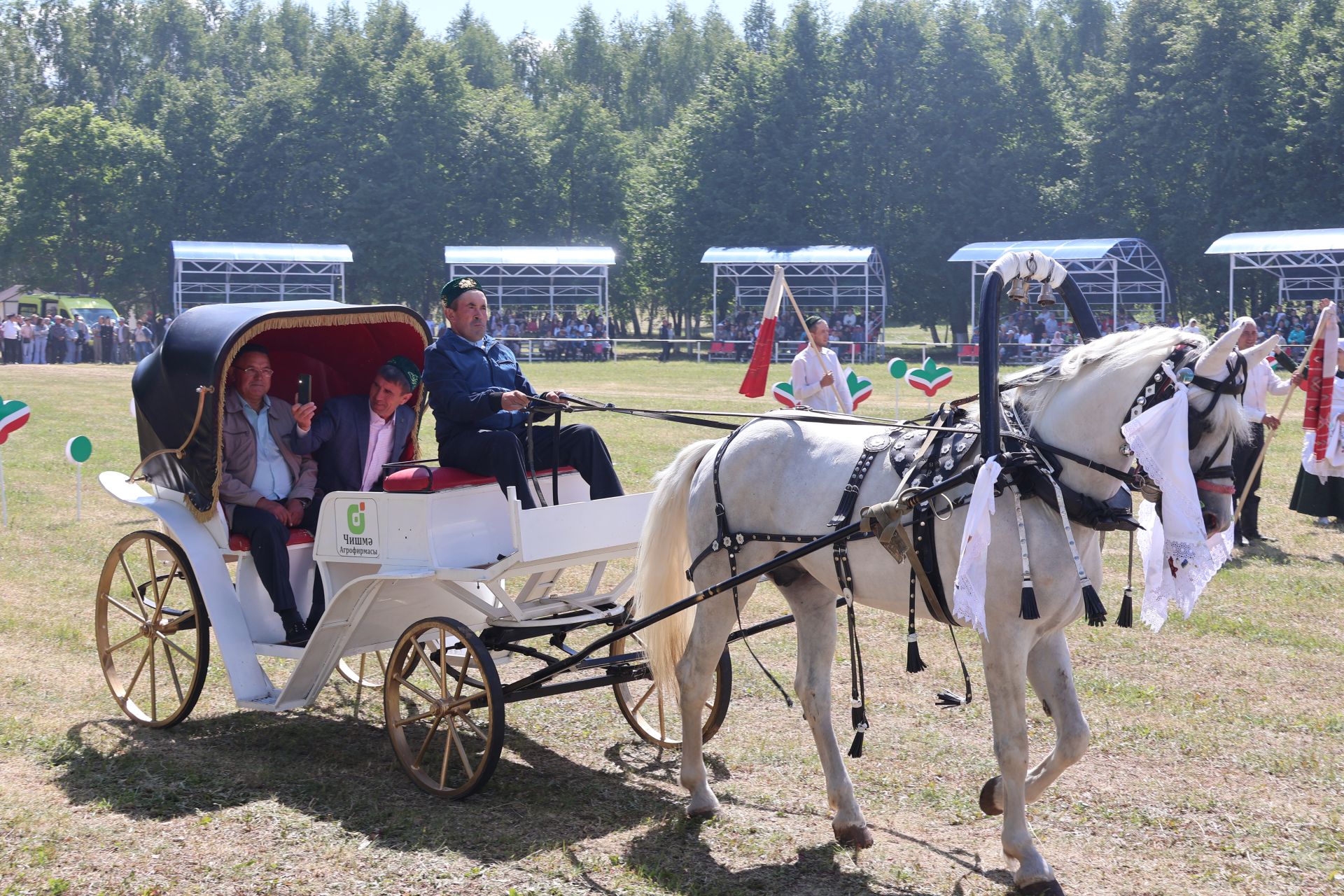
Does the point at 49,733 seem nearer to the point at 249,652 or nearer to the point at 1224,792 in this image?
the point at 249,652

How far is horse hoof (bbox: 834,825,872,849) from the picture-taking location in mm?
5242

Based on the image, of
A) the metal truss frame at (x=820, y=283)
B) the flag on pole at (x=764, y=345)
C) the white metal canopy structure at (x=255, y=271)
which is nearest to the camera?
the flag on pole at (x=764, y=345)

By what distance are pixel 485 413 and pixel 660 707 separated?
1.76 m

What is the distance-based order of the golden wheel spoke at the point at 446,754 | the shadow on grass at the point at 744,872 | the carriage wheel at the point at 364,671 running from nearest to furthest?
the shadow on grass at the point at 744,872
the golden wheel spoke at the point at 446,754
the carriage wheel at the point at 364,671

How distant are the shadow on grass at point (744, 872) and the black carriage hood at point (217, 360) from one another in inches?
119

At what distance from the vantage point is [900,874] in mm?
5008

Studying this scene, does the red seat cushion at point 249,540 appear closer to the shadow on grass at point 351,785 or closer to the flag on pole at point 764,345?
the shadow on grass at point 351,785

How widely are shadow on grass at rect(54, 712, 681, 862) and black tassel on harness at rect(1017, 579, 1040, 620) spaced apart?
6.76 feet

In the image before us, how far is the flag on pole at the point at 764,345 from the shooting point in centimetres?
1026

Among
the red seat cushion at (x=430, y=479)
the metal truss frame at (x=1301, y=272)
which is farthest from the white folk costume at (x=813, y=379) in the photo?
the metal truss frame at (x=1301, y=272)

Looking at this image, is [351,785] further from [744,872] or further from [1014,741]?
[1014,741]

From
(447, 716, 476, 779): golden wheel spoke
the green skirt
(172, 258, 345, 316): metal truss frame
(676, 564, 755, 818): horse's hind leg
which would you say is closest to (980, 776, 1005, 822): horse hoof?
(676, 564, 755, 818): horse's hind leg

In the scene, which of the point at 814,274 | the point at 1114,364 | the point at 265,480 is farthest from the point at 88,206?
the point at 1114,364

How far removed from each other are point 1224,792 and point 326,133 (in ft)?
188
